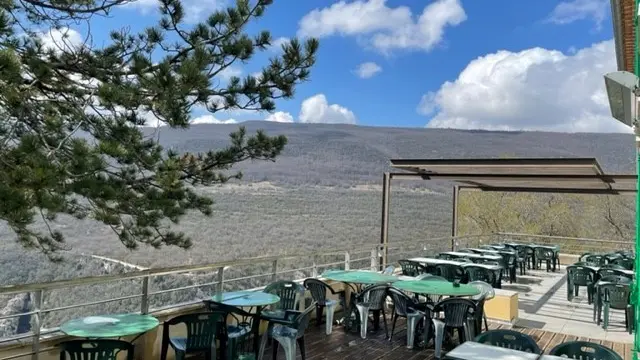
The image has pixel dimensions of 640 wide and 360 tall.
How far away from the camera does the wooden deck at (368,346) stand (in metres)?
4.88

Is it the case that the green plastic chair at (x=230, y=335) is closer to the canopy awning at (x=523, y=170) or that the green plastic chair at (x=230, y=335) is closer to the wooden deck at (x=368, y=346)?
the wooden deck at (x=368, y=346)

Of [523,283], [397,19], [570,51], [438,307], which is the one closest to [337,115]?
[397,19]

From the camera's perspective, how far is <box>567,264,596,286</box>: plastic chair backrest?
7.94 meters

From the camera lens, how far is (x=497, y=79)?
4041 centimetres

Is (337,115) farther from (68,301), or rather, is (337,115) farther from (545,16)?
(68,301)

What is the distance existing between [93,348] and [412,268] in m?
5.84

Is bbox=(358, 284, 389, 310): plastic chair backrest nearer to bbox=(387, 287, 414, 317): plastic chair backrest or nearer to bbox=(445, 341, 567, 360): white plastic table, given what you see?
bbox=(387, 287, 414, 317): plastic chair backrest

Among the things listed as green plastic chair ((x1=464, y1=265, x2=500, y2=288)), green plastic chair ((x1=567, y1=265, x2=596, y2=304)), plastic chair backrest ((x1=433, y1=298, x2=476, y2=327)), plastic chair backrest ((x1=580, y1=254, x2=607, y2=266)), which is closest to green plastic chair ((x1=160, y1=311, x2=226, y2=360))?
plastic chair backrest ((x1=433, y1=298, x2=476, y2=327))

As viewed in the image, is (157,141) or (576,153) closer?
(157,141)

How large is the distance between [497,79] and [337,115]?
15244mm

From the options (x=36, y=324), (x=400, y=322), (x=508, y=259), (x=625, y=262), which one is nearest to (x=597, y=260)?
(x=625, y=262)

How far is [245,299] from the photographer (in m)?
4.70

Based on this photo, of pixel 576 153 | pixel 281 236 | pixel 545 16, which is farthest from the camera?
pixel 576 153

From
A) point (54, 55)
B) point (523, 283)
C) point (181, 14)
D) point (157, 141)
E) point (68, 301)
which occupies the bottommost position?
point (68, 301)
